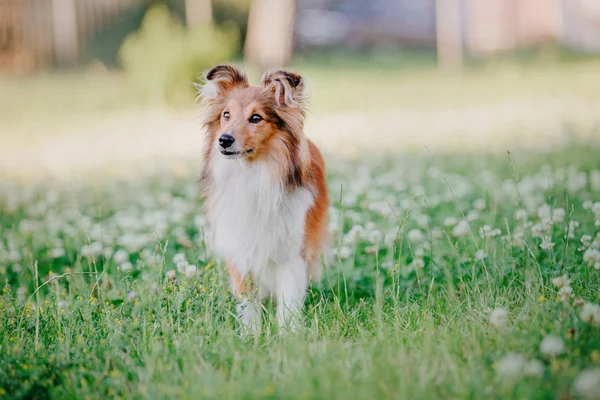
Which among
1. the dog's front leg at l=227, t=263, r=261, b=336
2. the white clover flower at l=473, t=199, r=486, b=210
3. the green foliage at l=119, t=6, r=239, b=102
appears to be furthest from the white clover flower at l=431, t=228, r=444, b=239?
the green foliage at l=119, t=6, r=239, b=102

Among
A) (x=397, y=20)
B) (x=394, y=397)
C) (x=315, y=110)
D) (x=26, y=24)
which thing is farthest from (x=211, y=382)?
(x=397, y=20)

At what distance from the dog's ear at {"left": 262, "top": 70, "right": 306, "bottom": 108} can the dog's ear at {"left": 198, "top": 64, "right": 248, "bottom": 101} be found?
23 centimetres

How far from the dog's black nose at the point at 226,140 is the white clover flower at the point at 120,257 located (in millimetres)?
1255

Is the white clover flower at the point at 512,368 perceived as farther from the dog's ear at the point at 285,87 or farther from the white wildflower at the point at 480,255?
the dog's ear at the point at 285,87

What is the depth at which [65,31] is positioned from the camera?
16703mm

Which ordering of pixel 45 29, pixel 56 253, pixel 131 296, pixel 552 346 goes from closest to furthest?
pixel 552 346
pixel 131 296
pixel 56 253
pixel 45 29

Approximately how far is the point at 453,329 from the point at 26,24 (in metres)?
15.8

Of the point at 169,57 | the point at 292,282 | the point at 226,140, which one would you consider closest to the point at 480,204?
the point at 292,282

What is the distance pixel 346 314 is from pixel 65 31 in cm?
1544

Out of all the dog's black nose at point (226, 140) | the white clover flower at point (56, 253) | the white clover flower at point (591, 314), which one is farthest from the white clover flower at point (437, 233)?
the white clover flower at point (56, 253)

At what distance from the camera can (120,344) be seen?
3059 millimetres

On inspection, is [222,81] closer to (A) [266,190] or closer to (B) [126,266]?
(A) [266,190]

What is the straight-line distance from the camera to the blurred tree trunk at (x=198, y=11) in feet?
50.3

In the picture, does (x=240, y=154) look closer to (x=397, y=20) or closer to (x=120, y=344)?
(x=120, y=344)
